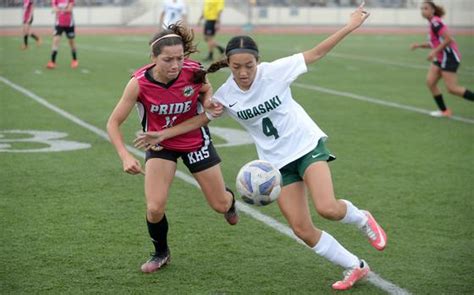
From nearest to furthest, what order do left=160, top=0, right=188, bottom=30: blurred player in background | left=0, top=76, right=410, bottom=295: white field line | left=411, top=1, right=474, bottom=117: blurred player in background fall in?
left=0, top=76, right=410, bottom=295: white field line → left=411, top=1, right=474, bottom=117: blurred player in background → left=160, top=0, right=188, bottom=30: blurred player in background

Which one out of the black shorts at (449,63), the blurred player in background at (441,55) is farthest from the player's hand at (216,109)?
the black shorts at (449,63)

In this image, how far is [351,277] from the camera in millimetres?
5812

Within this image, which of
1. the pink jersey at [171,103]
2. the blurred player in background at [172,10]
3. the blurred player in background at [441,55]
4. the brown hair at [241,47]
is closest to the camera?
the brown hair at [241,47]

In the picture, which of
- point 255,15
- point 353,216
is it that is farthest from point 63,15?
point 255,15

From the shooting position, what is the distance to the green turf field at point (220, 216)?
6.03m

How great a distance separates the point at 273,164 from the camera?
5.87m

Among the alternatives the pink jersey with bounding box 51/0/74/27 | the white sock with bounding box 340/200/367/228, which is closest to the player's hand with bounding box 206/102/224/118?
the white sock with bounding box 340/200/367/228

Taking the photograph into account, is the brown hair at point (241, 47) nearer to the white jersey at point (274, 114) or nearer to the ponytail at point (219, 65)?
the ponytail at point (219, 65)

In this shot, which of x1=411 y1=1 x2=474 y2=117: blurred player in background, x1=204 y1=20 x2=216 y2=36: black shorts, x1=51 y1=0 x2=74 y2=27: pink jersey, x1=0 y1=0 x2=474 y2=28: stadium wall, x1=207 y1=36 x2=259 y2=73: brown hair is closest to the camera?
x1=207 y1=36 x2=259 y2=73: brown hair

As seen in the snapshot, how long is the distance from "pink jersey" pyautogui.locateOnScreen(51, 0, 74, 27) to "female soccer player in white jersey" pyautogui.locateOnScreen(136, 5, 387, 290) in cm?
1551

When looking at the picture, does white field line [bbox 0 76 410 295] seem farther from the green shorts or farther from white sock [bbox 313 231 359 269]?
the green shorts

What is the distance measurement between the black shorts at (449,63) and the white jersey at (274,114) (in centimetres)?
858

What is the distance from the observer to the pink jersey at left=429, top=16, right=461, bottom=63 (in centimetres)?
1400

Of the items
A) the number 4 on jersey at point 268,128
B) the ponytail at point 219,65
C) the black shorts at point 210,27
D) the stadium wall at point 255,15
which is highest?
the ponytail at point 219,65
